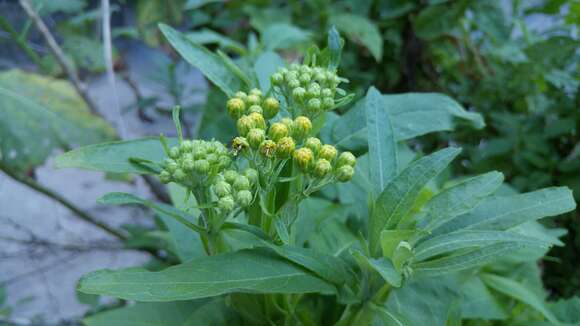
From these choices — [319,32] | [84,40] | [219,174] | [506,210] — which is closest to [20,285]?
[84,40]

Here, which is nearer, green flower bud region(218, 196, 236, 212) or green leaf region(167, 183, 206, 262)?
green flower bud region(218, 196, 236, 212)

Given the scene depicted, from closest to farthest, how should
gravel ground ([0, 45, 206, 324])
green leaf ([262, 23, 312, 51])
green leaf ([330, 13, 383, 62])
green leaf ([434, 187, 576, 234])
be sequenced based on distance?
green leaf ([434, 187, 576, 234]), green leaf ([262, 23, 312, 51]), green leaf ([330, 13, 383, 62]), gravel ground ([0, 45, 206, 324])

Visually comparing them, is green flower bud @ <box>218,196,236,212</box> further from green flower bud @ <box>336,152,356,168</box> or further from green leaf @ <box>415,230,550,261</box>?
green leaf @ <box>415,230,550,261</box>

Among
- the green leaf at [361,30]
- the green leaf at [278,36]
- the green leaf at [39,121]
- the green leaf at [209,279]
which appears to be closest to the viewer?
the green leaf at [209,279]

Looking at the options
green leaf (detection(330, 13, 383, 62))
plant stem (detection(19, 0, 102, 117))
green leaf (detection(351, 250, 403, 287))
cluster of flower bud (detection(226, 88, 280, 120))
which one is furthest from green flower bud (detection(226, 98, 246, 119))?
green leaf (detection(330, 13, 383, 62))

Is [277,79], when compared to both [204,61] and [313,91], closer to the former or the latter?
[313,91]

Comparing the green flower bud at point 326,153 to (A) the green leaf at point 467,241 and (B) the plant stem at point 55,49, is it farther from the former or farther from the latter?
(B) the plant stem at point 55,49

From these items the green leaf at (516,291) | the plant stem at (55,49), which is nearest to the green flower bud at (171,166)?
the green leaf at (516,291)
